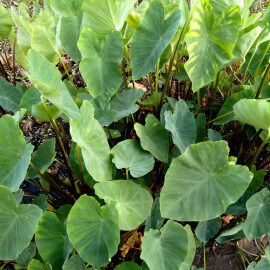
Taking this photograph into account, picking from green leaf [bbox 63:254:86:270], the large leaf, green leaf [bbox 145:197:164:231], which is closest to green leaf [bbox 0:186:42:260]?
green leaf [bbox 63:254:86:270]

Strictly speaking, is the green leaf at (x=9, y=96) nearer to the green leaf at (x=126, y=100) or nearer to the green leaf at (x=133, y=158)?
the green leaf at (x=126, y=100)

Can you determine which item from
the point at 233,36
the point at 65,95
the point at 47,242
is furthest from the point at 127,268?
the point at 233,36

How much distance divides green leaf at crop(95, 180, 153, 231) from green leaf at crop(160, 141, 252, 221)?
0.10m

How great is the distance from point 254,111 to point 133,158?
16.6 inches

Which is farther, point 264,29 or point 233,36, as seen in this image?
point 264,29

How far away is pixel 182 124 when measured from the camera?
1.23 metres

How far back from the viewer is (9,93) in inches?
54.2

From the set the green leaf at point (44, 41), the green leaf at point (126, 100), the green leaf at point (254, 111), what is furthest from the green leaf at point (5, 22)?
the green leaf at point (254, 111)

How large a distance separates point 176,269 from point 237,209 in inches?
13.7

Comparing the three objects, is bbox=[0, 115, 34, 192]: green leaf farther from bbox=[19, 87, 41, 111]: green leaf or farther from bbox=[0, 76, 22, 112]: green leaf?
bbox=[0, 76, 22, 112]: green leaf

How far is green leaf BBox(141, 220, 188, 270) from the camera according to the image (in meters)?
1.01

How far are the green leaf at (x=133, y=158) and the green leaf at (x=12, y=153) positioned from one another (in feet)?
0.91

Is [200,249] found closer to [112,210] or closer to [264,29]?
[112,210]

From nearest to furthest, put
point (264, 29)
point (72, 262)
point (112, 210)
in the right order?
point (112, 210) → point (72, 262) → point (264, 29)
